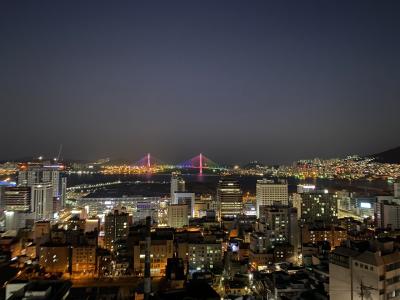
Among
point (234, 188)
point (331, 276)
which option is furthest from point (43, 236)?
point (234, 188)

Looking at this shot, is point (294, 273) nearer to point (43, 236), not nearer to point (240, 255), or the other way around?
point (240, 255)

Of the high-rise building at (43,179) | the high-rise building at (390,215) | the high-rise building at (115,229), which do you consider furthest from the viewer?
the high-rise building at (43,179)

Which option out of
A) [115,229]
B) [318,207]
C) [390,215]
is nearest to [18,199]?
[115,229]

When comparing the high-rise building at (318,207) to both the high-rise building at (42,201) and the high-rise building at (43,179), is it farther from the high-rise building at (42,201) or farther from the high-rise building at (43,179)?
the high-rise building at (43,179)

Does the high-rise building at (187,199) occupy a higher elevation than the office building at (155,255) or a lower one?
higher

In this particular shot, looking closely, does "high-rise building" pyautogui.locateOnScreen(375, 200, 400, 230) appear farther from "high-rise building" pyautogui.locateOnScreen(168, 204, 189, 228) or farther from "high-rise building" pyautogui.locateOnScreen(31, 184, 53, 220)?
"high-rise building" pyautogui.locateOnScreen(31, 184, 53, 220)

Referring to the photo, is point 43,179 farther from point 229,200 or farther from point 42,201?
point 229,200

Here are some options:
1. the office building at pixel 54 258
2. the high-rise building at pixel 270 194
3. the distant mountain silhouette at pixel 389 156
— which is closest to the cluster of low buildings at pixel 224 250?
the office building at pixel 54 258
